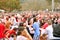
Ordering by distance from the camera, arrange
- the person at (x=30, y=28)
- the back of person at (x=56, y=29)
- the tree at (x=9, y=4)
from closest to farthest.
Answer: the back of person at (x=56, y=29)
the person at (x=30, y=28)
the tree at (x=9, y=4)

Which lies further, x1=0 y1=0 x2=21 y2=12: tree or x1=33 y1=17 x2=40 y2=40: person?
x1=0 y1=0 x2=21 y2=12: tree

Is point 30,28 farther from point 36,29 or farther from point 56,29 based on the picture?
point 56,29

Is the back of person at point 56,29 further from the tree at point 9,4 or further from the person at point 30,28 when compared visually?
the tree at point 9,4

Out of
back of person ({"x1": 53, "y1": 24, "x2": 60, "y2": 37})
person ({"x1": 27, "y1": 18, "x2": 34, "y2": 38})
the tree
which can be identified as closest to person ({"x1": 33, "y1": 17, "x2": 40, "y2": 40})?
person ({"x1": 27, "y1": 18, "x2": 34, "y2": 38})

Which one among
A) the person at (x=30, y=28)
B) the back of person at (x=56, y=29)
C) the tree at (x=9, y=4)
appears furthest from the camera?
the tree at (x=9, y=4)

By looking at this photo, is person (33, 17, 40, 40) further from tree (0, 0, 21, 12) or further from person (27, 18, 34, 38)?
tree (0, 0, 21, 12)

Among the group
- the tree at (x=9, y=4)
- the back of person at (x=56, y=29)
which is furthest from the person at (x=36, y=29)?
the tree at (x=9, y=4)

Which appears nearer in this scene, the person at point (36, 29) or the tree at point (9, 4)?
the person at point (36, 29)

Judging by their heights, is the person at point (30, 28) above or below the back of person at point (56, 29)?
below

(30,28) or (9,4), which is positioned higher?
(9,4)

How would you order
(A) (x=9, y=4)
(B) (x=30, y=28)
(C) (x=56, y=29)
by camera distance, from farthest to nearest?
(A) (x=9, y=4) → (B) (x=30, y=28) → (C) (x=56, y=29)

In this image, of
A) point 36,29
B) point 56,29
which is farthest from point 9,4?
point 56,29

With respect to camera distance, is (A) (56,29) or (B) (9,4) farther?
(B) (9,4)

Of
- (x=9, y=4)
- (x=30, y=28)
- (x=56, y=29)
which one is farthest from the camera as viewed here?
(x=9, y=4)
